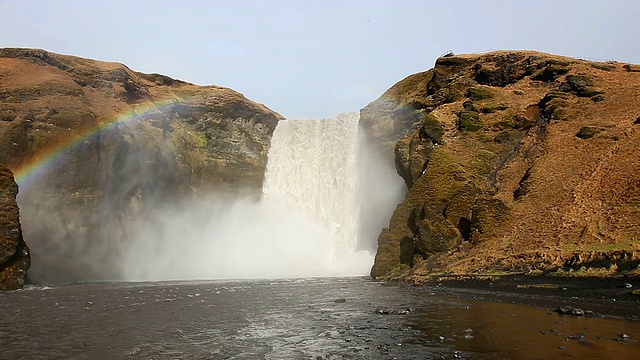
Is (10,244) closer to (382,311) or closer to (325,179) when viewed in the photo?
(382,311)

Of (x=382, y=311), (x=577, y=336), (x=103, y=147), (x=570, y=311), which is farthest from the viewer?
(x=103, y=147)

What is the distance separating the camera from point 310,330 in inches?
591

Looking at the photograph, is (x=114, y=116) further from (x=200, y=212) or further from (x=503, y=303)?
(x=503, y=303)

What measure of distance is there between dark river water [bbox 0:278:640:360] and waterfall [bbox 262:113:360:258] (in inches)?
1120

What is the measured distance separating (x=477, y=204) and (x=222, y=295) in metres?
18.1

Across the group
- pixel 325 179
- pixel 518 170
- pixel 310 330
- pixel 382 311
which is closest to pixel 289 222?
pixel 325 179

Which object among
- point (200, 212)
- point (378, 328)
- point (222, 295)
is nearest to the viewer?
point (378, 328)

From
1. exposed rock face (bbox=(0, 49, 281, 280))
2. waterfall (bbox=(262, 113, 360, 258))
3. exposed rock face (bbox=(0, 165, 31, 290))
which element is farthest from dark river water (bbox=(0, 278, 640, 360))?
waterfall (bbox=(262, 113, 360, 258))

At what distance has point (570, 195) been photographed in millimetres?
26906

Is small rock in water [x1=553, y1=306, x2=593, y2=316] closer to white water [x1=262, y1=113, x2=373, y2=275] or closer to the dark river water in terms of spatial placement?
the dark river water

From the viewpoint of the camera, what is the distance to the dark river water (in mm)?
11633

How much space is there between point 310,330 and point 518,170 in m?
24.5

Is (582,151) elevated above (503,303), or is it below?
above

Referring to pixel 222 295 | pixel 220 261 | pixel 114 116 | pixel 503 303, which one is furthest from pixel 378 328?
pixel 114 116
